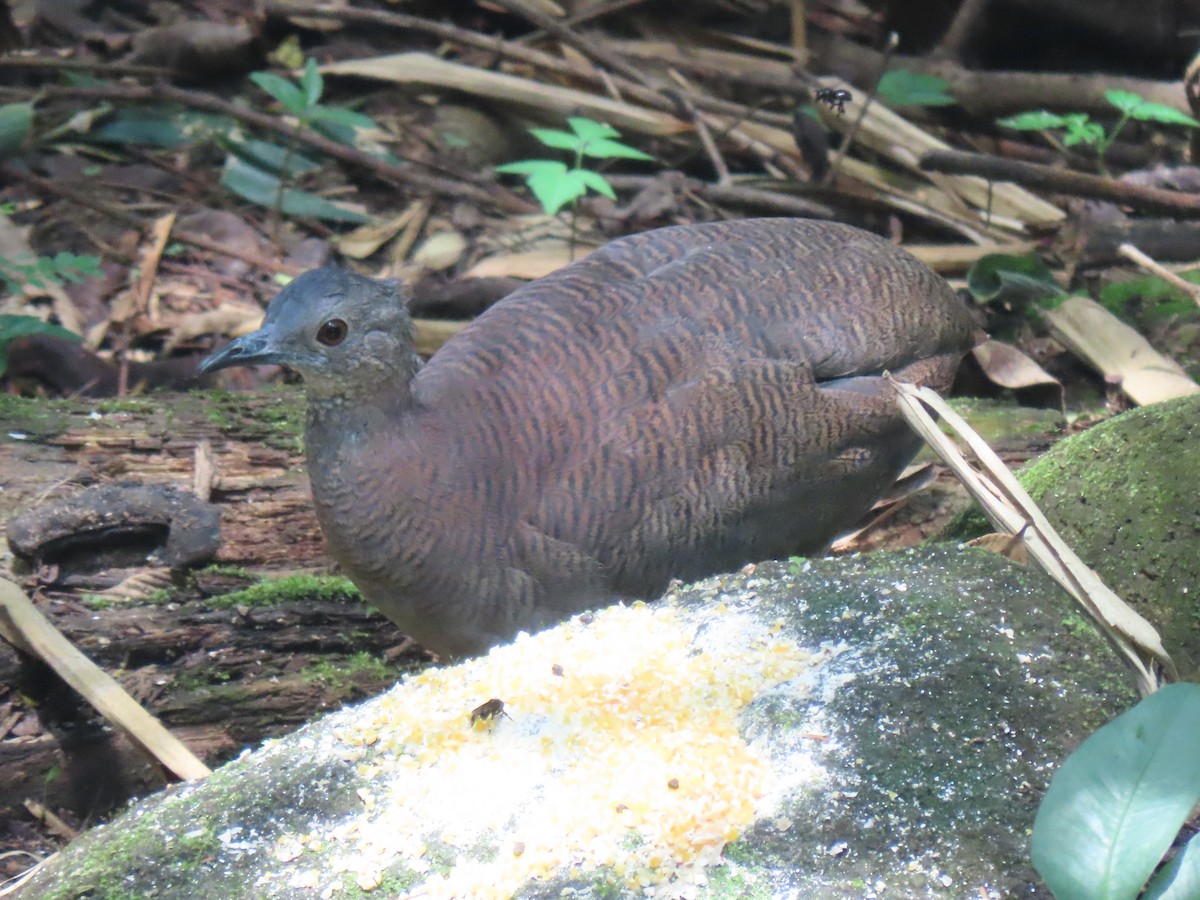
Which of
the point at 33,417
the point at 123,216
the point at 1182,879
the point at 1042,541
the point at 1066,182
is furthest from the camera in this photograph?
the point at 123,216

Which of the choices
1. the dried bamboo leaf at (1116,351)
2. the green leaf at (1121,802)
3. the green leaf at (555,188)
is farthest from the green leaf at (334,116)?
the green leaf at (1121,802)

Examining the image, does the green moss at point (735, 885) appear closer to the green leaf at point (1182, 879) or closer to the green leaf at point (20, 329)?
the green leaf at point (1182, 879)

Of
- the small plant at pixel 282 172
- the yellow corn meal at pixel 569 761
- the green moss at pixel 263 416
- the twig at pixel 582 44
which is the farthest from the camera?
the twig at pixel 582 44

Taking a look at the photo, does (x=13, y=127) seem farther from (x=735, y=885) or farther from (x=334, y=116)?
(x=735, y=885)

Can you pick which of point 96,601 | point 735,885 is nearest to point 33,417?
point 96,601

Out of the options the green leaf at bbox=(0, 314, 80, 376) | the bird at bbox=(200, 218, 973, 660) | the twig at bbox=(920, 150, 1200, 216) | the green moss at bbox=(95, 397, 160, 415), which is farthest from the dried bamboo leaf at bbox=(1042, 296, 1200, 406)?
the green leaf at bbox=(0, 314, 80, 376)

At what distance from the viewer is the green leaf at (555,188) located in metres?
4.22

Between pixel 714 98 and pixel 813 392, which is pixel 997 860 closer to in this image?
pixel 813 392

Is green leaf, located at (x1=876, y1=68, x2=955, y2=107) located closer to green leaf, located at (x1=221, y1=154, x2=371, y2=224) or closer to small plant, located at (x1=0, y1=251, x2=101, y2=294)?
green leaf, located at (x1=221, y1=154, x2=371, y2=224)

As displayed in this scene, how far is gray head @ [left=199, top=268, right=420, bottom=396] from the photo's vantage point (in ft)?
10.1

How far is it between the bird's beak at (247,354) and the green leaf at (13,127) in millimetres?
2762

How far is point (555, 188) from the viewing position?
14.0 feet

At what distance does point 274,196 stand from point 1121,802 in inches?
193

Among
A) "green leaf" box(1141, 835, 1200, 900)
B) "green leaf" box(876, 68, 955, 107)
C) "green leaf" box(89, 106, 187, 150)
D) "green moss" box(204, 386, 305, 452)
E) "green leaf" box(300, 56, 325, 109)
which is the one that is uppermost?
"green leaf" box(876, 68, 955, 107)
